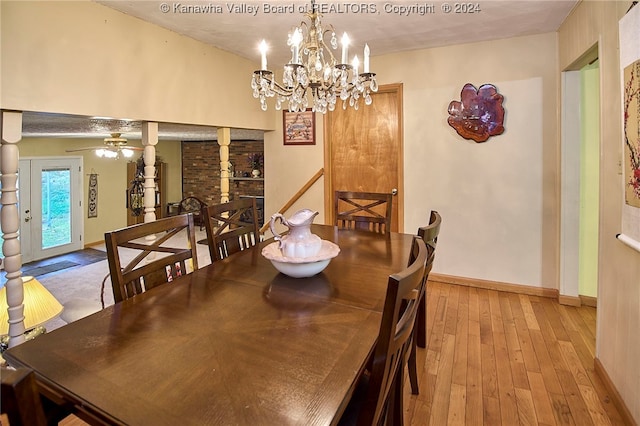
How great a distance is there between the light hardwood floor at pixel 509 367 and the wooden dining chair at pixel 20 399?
5.42 feet

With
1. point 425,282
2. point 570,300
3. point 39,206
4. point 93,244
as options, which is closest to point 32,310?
point 425,282

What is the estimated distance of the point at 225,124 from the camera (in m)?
3.77

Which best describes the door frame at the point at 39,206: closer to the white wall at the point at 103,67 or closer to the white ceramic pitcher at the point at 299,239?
the white wall at the point at 103,67

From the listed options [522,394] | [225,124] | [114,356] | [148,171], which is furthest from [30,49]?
[522,394]

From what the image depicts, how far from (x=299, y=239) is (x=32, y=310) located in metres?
1.90

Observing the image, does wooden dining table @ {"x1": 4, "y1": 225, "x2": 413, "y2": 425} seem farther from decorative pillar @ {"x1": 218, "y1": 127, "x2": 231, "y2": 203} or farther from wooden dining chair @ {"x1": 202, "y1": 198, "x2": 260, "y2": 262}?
decorative pillar @ {"x1": 218, "y1": 127, "x2": 231, "y2": 203}

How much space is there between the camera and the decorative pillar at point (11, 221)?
2133 millimetres

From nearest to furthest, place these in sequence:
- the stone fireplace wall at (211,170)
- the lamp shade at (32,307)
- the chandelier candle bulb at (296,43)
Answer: the chandelier candle bulb at (296,43)
the lamp shade at (32,307)
the stone fireplace wall at (211,170)

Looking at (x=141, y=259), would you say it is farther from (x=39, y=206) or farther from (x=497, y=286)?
(x=39, y=206)

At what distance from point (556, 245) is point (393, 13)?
8.02 ft

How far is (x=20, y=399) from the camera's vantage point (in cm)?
51

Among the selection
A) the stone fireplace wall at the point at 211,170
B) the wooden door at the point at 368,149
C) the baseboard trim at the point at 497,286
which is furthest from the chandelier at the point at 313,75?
the stone fireplace wall at the point at 211,170

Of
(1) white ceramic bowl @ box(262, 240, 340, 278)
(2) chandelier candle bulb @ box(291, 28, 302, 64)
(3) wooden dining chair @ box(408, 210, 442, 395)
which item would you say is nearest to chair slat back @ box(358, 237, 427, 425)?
(3) wooden dining chair @ box(408, 210, 442, 395)

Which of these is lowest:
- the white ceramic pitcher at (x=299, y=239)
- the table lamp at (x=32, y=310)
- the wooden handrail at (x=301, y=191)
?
the table lamp at (x=32, y=310)
